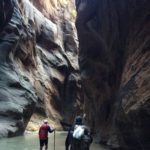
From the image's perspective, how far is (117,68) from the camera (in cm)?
2292

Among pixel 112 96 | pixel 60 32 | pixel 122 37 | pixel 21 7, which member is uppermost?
pixel 60 32

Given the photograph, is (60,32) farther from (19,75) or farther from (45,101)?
(19,75)

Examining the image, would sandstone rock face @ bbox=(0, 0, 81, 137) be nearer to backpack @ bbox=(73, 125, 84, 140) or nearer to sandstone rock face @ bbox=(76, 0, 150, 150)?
sandstone rock face @ bbox=(76, 0, 150, 150)

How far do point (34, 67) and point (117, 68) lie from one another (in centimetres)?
2288

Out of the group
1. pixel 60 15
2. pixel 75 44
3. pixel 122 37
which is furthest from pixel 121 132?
pixel 60 15

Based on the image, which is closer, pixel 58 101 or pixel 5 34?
pixel 5 34

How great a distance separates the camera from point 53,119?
4678cm

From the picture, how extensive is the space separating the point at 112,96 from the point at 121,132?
A: 6.79 metres

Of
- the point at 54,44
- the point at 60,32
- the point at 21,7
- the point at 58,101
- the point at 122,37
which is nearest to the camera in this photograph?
the point at 122,37

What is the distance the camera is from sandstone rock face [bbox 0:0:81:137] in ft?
103

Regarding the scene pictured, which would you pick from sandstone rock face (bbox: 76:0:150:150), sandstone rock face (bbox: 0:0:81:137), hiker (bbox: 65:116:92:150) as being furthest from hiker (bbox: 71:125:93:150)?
sandstone rock face (bbox: 0:0:81:137)

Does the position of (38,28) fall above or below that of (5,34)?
above

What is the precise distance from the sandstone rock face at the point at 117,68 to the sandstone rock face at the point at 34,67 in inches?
241

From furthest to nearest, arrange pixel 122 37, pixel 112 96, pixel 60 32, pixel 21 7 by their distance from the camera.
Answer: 1. pixel 60 32
2. pixel 21 7
3. pixel 112 96
4. pixel 122 37
